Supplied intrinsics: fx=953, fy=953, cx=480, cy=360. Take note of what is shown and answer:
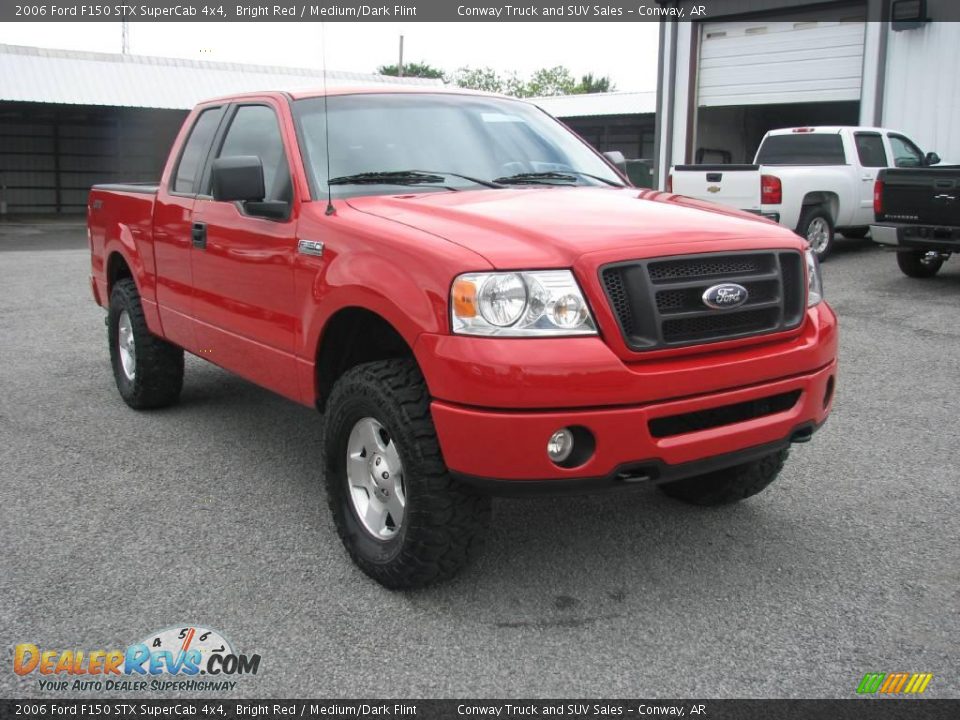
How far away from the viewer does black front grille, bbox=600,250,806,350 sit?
125 inches

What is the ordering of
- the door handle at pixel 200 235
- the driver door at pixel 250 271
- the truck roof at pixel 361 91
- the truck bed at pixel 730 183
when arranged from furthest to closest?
1. the truck bed at pixel 730 183
2. the door handle at pixel 200 235
3. the truck roof at pixel 361 91
4. the driver door at pixel 250 271

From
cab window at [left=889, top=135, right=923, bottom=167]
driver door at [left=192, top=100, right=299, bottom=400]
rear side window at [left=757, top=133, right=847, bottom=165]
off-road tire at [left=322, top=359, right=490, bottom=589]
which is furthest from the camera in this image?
cab window at [left=889, top=135, right=923, bottom=167]

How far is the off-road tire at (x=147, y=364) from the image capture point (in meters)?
6.00

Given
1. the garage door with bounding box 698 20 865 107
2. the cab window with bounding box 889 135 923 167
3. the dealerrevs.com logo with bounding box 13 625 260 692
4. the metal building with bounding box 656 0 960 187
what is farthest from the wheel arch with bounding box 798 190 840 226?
the dealerrevs.com logo with bounding box 13 625 260 692

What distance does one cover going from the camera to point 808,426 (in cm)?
362

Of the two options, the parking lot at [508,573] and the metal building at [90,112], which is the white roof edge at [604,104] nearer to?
the metal building at [90,112]

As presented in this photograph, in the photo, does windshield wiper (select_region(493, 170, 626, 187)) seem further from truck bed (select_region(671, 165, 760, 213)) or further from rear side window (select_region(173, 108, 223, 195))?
truck bed (select_region(671, 165, 760, 213))

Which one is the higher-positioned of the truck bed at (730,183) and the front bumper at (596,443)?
the truck bed at (730,183)

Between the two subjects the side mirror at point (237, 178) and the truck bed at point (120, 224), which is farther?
the truck bed at point (120, 224)

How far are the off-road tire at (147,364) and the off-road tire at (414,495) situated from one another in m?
2.76

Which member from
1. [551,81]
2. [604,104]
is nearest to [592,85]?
[551,81]

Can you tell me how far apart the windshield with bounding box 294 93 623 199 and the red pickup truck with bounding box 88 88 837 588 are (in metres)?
0.01

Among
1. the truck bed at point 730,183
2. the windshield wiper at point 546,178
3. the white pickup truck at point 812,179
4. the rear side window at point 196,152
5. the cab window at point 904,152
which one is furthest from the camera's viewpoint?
the cab window at point 904,152

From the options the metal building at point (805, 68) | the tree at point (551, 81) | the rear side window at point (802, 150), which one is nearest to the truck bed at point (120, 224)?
the rear side window at point (802, 150)
